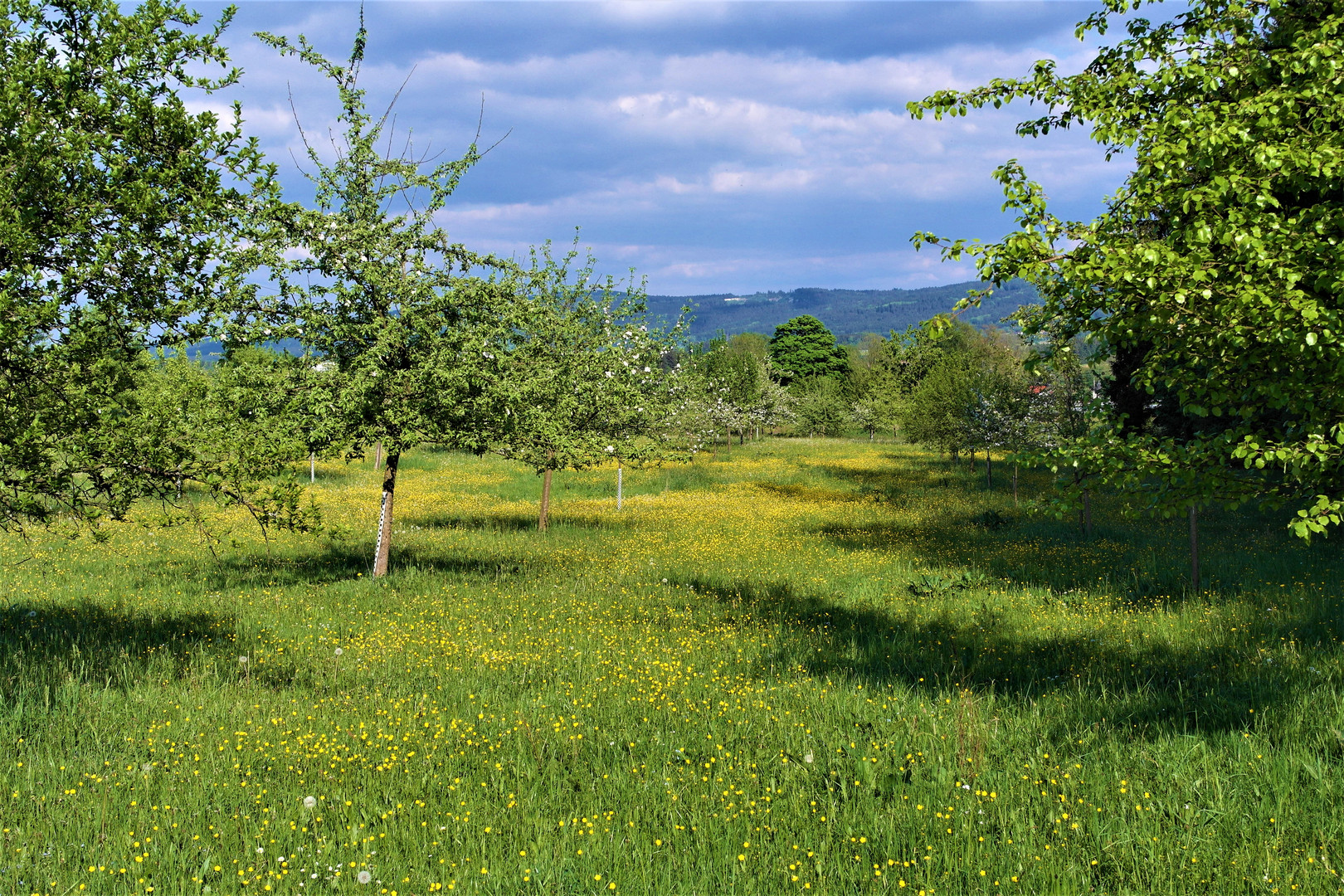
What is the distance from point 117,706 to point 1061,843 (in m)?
8.23

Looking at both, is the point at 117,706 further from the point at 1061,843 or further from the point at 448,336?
the point at 1061,843

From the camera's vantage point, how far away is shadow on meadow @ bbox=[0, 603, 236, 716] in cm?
767

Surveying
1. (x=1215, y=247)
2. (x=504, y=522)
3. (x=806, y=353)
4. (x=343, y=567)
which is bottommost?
(x=504, y=522)

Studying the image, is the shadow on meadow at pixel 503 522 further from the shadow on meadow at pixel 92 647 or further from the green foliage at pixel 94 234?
the green foliage at pixel 94 234

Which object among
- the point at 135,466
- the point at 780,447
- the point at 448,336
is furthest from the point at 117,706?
the point at 780,447

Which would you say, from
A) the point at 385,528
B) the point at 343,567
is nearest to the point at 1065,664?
the point at 385,528

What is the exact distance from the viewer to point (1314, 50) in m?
5.36

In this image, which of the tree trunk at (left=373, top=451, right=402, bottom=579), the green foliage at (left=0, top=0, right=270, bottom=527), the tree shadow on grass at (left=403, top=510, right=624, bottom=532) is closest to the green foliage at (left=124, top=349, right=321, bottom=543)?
the green foliage at (left=0, top=0, right=270, bottom=527)

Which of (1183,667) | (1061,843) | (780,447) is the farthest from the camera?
(780,447)

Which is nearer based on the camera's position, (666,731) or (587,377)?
(666,731)

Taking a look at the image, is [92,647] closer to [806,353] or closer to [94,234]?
[94,234]

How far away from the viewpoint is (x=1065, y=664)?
9109 mm

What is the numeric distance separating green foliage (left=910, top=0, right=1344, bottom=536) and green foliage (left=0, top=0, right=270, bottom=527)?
645 centimetres

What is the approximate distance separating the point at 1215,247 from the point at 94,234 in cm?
944
